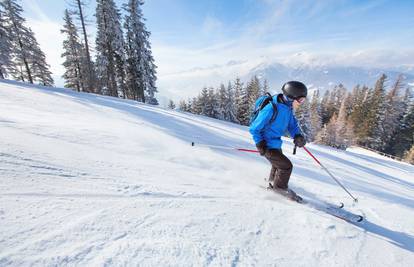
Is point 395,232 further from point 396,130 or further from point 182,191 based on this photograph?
point 396,130

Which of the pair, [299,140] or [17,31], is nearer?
[299,140]

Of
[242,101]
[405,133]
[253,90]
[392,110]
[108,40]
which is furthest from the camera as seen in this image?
[405,133]

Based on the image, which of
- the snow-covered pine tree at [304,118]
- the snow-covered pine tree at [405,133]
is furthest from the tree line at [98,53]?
the snow-covered pine tree at [405,133]

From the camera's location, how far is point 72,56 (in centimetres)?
2975

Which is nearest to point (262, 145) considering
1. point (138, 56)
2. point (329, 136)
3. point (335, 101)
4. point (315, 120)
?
point (138, 56)

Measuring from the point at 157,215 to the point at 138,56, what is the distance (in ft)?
95.7

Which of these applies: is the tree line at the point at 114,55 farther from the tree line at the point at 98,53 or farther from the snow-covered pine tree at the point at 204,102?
the snow-covered pine tree at the point at 204,102

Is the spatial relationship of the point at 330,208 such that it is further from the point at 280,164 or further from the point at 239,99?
the point at 239,99

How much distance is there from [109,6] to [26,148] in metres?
27.5

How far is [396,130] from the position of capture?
4747 centimetres

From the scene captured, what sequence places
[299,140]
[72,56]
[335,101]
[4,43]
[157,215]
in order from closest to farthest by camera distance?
[157,215]
[299,140]
[4,43]
[72,56]
[335,101]

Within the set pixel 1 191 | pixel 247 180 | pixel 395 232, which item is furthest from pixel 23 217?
pixel 395 232

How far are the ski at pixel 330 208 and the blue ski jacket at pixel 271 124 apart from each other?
3.23ft

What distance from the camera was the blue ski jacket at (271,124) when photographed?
3639 millimetres
